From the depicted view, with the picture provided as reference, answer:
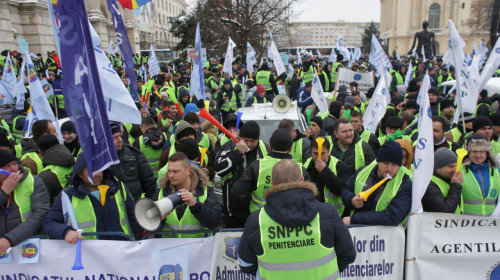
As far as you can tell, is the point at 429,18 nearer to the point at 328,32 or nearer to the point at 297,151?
the point at 297,151

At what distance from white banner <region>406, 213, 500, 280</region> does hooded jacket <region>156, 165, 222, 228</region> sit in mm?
1709

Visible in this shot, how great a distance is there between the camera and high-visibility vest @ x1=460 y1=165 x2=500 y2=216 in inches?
136

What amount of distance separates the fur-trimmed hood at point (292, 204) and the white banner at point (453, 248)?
1.40 meters

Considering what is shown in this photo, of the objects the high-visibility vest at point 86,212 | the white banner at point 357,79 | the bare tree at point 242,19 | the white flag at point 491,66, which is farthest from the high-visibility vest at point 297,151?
the bare tree at point 242,19

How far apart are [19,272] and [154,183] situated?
5.41 ft

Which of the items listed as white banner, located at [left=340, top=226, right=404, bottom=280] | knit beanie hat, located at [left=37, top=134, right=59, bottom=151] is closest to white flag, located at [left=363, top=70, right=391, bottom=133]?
white banner, located at [left=340, top=226, right=404, bottom=280]

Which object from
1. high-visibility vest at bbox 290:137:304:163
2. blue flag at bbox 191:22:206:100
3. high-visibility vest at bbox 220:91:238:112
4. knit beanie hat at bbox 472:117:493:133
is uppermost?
blue flag at bbox 191:22:206:100

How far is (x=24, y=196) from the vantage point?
3.26 meters

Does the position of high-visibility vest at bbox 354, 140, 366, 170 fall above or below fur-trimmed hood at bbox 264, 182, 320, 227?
below

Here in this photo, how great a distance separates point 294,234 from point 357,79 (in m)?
7.83

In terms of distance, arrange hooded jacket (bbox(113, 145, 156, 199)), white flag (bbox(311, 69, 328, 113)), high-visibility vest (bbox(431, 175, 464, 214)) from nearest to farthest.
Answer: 1. high-visibility vest (bbox(431, 175, 464, 214))
2. hooded jacket (bbox(113, 145, 156, 199))
3. white flag (bbox(311, 69, 328, 113))

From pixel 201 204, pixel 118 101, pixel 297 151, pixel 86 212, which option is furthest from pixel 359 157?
pixel 86 212

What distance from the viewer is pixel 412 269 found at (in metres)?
3.35

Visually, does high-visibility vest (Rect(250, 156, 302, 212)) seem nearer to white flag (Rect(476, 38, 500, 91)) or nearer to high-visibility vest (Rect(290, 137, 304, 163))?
high-visibility vest (Rect(290, 137, 304, 163))
